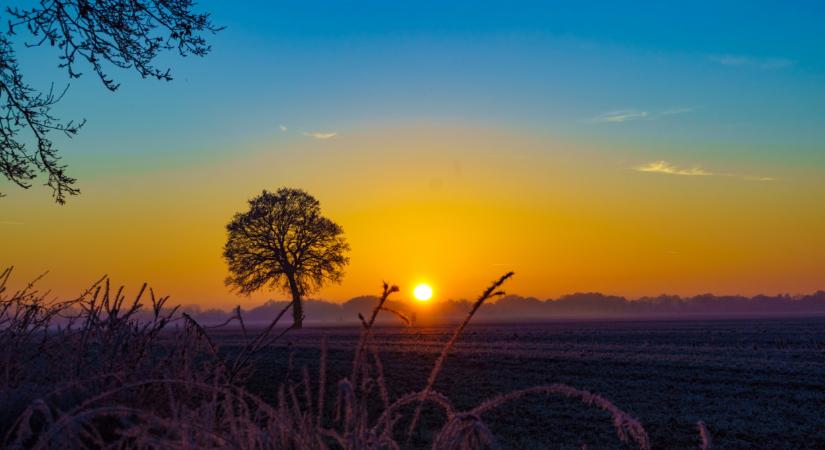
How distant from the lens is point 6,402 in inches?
164

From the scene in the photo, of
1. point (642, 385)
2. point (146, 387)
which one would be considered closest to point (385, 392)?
point (146, 387)

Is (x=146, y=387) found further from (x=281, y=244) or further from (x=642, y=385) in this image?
(x=281, y=244)

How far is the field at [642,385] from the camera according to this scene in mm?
10250

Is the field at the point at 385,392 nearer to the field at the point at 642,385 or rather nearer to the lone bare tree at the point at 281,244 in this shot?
the field at the point at 642,385

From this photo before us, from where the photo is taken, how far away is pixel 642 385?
15.7m

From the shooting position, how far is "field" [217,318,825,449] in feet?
33.6

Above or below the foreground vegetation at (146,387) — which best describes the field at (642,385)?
below

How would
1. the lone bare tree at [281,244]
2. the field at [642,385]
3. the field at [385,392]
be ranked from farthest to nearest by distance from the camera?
the lone bare tree at [281,244]
the field at [642,385]
the field at [385,392]

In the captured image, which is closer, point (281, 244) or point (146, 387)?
point (146, 387)

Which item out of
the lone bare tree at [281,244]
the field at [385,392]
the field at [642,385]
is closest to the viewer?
the field at [385,392]

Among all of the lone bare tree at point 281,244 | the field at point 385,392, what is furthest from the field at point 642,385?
the lone bare tree at point 281,244

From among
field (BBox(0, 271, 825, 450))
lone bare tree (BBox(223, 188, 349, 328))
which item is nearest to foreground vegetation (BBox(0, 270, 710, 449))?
field (BBox(0, 271, 825, 450))

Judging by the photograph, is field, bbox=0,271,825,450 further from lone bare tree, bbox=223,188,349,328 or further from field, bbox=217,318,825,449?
lone bare tree, bbox=223,188,349,328

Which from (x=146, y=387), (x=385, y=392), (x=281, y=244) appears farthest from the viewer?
(x=281, y=244)
